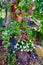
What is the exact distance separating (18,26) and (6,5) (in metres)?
0.36

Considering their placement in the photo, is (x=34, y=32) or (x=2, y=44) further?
(x=34, y=32)

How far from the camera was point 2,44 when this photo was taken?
318 centimetres

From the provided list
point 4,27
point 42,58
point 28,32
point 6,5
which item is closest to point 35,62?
point 42,58

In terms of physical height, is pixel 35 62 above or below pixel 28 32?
below

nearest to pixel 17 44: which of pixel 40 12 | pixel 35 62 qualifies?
pixel 35 62

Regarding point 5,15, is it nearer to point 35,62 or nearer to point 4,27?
point 4,27

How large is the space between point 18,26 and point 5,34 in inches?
8.7

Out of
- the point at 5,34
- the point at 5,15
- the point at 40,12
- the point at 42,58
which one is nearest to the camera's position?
the point at 5,34

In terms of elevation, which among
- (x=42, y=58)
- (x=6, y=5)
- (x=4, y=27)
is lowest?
(x=42, y=58)

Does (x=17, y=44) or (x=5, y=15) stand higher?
(x=5, y=15)

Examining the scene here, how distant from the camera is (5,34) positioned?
3064mm

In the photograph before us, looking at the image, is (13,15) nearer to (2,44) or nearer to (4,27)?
(4,27)

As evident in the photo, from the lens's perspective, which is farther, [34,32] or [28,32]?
[34,32]

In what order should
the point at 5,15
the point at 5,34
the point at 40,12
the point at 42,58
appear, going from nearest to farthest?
the point at 5,34, the point at 5,15, the point at 42,58, the point at 40,12
